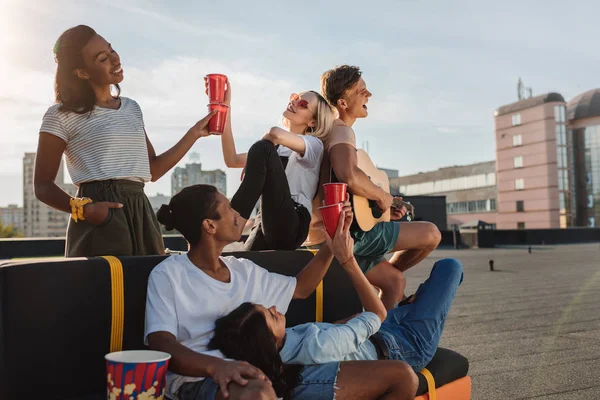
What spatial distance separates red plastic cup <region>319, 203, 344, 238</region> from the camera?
2764 millimetres

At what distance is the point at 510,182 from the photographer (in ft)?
218

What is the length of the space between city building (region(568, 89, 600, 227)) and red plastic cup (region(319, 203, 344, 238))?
2601 inches

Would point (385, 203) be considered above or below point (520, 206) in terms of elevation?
below

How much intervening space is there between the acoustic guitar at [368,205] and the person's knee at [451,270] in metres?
0.55

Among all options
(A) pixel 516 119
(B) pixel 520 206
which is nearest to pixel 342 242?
(B) pixel 520 206

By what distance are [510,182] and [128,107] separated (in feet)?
222

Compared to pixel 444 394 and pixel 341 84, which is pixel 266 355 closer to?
pixel 444 394

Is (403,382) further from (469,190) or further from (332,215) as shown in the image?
(469,190)

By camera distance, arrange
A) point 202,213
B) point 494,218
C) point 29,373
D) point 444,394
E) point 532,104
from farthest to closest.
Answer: point 494,218
point 532,104
point 444,394
point 202,213
point 29,373

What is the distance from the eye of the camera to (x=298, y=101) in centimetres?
392

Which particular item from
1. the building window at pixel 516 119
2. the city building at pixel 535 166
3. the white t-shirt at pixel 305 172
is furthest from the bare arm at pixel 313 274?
the building window at pixel 516 119

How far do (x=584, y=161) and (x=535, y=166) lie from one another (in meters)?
6.35

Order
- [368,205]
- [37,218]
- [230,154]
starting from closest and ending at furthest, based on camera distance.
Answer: [368,205]
[230,154]
[37,218]

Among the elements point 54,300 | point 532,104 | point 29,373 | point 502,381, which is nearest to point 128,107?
point 54,300
